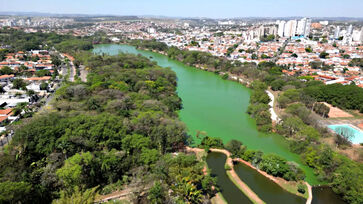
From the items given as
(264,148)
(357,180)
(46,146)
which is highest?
(46,146)

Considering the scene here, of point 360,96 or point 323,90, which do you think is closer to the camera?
point 360,96

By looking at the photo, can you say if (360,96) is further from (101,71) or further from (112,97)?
(101,71)

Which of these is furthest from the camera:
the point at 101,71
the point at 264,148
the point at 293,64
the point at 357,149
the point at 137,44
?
the point at 137,44

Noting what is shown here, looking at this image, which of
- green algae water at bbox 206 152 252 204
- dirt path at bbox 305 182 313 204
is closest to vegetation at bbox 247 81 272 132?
green algae water at bbox 206 152 252 204

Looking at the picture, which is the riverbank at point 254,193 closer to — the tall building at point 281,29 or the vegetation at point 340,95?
the vegetation at point 340,95

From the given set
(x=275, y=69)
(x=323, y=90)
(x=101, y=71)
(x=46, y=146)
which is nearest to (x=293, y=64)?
(x=275, y=69)

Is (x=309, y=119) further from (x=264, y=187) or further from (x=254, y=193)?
(x=254, y=193)
